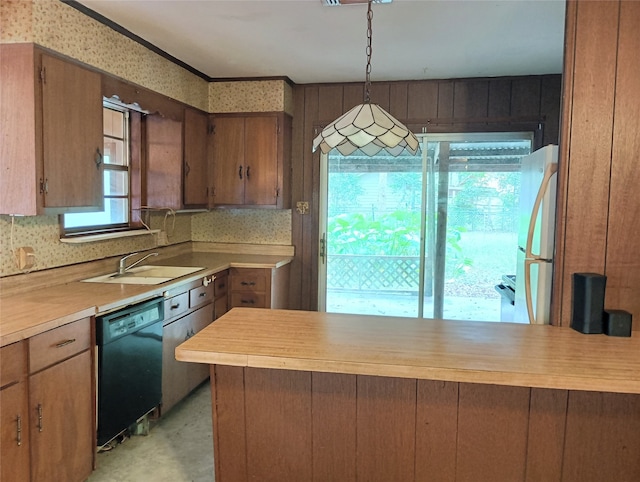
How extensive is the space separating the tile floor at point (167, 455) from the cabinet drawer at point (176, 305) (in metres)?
0.69

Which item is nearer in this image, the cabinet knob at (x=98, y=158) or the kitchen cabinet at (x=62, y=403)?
the kitchen cabinet at (x=62, y=403)

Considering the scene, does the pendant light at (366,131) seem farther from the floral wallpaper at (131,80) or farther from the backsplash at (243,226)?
the backsplash at (243,226)

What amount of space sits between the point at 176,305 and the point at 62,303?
2.61ft

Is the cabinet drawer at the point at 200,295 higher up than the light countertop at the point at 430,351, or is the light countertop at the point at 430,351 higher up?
the light countertop at the point at 430,351

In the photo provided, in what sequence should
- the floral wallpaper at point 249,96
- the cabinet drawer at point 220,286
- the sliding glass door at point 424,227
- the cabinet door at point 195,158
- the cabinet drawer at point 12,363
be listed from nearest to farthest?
1. the cabinet drawer at point 12,363
2. the cabinet drawer at point 220,286
3. the cabinet door at point 195,158
4. the floral wallpaper at point 249,96
5. the sliding glass door at point 424,227

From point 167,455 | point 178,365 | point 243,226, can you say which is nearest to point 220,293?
point 178,365

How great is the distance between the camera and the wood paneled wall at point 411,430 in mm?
1639

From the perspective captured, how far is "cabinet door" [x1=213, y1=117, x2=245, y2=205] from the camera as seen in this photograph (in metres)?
4.01

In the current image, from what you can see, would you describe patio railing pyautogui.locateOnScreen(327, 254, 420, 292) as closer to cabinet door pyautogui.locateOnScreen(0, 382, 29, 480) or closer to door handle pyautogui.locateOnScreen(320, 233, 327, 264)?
door handle pyautogui.locateOnScreen(320, 233, 327, 264)

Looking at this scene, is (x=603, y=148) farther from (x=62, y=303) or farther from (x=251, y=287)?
(x=251, y=287)

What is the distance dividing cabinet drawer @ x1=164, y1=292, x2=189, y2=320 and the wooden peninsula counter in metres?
1.03

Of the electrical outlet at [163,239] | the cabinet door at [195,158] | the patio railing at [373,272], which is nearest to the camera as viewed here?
the cabinet door at [195,158]

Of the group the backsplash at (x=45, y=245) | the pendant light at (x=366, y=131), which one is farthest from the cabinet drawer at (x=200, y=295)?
the pendant light at (x=366, y=131)

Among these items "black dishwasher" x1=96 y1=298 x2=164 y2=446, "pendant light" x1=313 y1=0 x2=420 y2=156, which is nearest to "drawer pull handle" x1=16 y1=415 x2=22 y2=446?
"black dishwasher" x1=96 y1=298 x2=164 y2=446
